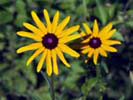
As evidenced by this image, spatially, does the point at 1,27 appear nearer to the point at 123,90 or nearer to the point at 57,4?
the point at 57,4

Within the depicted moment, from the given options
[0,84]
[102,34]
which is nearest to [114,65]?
[102,34]

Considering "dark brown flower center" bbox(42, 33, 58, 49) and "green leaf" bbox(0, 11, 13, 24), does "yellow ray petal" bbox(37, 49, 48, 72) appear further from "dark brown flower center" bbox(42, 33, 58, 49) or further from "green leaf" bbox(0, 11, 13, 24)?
"green leaf" bbox(0, 11, 13, 24)

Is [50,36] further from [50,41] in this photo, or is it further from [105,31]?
[105,31]

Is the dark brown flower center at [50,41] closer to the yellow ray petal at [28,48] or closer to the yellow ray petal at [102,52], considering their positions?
the yellow ray petal at [28,48]

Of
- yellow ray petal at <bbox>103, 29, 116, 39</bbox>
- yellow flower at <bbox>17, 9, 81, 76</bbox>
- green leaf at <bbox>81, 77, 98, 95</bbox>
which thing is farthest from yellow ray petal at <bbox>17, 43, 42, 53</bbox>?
yellow ray petal at <bbox>103, 29, 116, 39</bbox>

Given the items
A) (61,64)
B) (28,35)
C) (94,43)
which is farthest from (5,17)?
(94,43)
